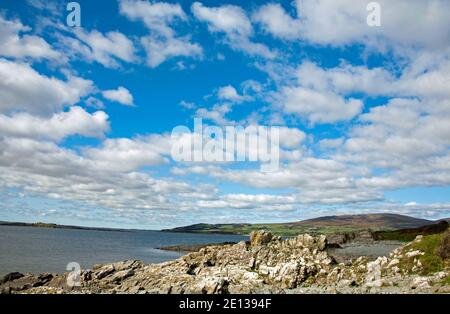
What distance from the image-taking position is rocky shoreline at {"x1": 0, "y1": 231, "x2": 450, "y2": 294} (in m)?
36.2

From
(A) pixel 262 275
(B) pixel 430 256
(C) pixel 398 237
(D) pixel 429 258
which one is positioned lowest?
(C) pixel 398 237

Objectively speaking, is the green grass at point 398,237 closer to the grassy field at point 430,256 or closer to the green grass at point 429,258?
the green grass at point 429,258

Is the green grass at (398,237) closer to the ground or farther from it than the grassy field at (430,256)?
closer to the ground

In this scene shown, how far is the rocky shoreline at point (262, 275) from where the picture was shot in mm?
36250

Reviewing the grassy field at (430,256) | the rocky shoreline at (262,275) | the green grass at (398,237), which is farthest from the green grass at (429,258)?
the green grass at (398,237)

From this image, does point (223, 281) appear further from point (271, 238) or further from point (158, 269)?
point (271, 238)

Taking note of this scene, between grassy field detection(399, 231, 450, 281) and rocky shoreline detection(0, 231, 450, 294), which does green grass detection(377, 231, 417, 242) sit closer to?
rocky shoreline detection(0, 231, 450, 294)

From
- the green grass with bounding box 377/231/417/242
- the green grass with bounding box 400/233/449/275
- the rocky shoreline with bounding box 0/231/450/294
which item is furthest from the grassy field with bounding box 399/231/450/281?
the green grass with bounding box 377/231/417/242

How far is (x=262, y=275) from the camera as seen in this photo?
156 feet

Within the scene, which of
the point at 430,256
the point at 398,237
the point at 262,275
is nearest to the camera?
the point at 430,256

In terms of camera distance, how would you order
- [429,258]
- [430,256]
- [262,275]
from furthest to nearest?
1. [262,275]
2. [430,256]
3. [429,258]

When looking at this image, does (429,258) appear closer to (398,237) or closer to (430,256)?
(430,256)

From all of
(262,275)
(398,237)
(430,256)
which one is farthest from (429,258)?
(398,237)
